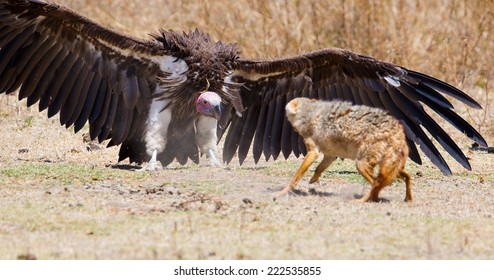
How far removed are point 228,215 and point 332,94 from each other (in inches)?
137

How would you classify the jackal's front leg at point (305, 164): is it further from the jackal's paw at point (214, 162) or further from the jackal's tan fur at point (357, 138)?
the jackal's paw at point (214, 162)

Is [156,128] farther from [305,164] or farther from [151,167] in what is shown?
[305,164]

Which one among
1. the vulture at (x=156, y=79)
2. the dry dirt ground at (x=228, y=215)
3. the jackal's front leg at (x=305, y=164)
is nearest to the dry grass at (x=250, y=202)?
the dry dirt ground at (x=228, y=215)

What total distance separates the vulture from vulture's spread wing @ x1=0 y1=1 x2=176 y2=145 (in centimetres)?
1

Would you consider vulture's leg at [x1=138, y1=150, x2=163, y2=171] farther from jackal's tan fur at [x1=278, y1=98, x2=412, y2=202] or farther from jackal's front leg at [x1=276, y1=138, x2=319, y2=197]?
jackal's front leg at [x1=276, y1=138, x2=319, y2=197]

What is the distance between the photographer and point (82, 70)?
9844 mm

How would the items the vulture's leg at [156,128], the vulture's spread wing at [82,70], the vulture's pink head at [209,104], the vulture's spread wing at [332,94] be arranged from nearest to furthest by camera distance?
1. the vulture's spread wing at [332,94]
2. the vulture's pink head at [209,104]
3. the vulture's spread wing at [82,70]
4. the vulture's leg at [156,128]

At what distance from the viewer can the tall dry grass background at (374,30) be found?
14.9 metres

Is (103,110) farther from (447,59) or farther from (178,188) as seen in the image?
(447,59)

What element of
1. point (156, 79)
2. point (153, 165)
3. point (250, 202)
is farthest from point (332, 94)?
point (250, 202)

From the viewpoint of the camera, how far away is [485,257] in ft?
18.9

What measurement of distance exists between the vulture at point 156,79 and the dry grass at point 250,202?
431 mm

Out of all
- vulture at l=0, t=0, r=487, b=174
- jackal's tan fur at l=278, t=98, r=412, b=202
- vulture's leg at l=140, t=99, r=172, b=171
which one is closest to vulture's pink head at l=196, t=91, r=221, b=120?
vulture at l=0, t=0, r=487, b=174

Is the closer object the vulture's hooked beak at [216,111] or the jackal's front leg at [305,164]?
the jackal's front leg at [305,164]
